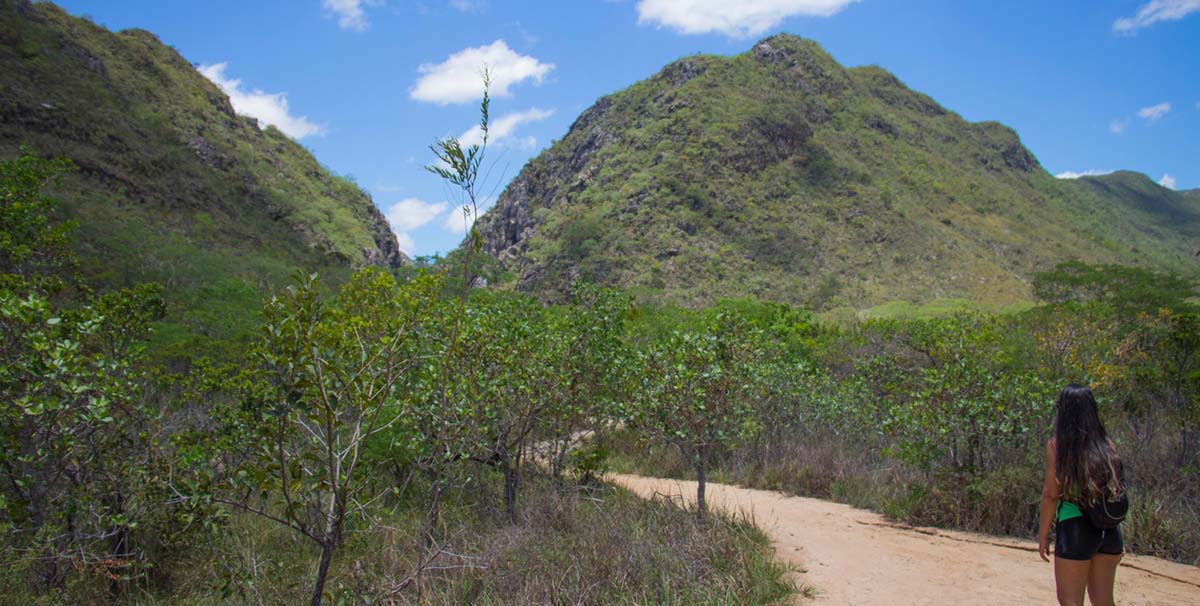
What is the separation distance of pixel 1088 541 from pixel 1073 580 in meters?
0.23

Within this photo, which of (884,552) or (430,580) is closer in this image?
(430,580)

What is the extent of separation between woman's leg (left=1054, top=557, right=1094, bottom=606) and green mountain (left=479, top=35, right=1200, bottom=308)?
1498 inches

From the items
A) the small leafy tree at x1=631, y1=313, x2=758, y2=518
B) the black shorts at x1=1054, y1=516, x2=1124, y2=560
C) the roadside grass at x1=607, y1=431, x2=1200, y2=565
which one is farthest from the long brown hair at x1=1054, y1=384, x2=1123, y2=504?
the roadside grass at x1=607, y1=431, x2=1200, y2=565

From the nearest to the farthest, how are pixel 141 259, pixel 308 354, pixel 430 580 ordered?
pixel 308 354 → pixel 430 580 → pixel 141 259

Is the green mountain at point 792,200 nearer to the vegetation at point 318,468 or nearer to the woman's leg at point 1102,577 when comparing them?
the vegetation at point 318,468

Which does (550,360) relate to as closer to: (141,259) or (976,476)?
(976,476)

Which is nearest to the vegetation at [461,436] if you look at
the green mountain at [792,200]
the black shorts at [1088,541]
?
the black shorts at [1088,541]

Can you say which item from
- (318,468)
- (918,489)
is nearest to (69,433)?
(318,468)

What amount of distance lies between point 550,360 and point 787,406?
714 centimetres

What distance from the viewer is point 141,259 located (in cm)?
2134

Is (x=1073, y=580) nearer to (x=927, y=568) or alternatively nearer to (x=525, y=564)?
(x=927, y=568)

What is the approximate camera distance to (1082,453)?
369cm

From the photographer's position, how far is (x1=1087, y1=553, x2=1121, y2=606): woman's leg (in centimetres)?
363

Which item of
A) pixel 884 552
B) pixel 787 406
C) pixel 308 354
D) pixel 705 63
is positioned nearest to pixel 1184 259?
pixel 705 63
